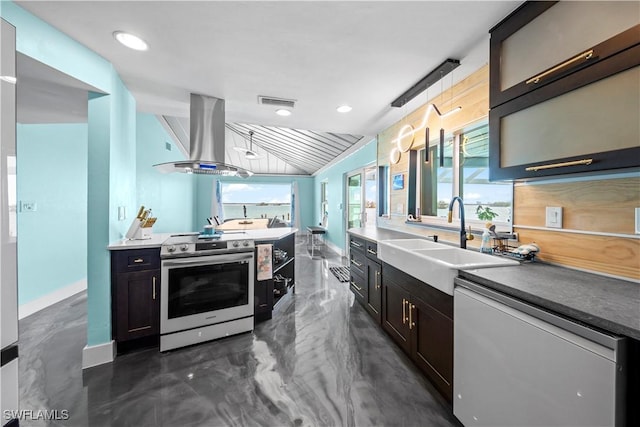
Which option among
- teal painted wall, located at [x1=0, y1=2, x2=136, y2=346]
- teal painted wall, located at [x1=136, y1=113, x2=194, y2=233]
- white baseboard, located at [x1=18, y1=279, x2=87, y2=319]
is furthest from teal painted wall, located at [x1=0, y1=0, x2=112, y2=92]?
white baseboard, located at [x1=18, y1=279, x2=87, y2=319]

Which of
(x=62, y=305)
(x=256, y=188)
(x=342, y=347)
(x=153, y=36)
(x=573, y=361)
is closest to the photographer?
(x=573, y=361)

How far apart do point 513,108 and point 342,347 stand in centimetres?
221

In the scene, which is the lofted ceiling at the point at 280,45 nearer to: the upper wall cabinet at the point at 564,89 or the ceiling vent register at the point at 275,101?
the ceiling vent register at the point at 275,101

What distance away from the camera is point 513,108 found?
139cm

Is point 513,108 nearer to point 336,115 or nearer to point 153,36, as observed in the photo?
point 336,115

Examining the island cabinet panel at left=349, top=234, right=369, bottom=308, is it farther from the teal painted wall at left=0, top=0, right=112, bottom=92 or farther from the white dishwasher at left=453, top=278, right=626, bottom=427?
the teal painted wall at left=0, top=0, right=112, bottom=92

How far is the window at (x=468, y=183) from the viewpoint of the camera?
195cm

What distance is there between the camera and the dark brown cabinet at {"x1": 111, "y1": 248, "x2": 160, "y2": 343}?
6.64 ft

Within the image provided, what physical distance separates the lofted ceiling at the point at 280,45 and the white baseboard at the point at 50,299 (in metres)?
2.14

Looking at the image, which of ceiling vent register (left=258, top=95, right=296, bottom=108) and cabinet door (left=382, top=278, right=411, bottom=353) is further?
ceiling vent register (left=258, top=95, right=296, bottom=108)

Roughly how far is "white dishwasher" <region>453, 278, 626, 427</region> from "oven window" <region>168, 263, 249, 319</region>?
6.31ft

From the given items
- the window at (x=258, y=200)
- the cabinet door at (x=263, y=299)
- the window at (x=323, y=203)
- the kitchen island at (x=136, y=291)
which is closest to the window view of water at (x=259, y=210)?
the window at (x=258, y=200)

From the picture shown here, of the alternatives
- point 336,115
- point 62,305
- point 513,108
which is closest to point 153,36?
point 336,115
